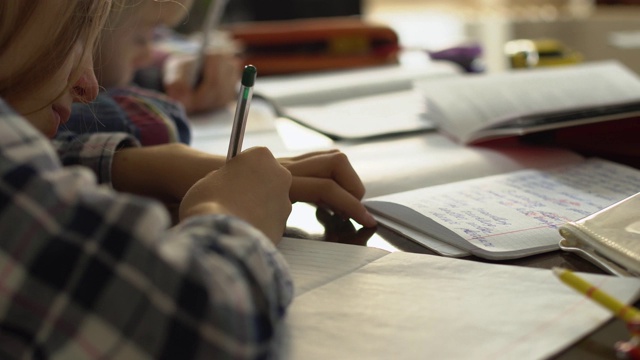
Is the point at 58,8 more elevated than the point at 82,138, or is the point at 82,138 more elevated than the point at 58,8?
the point at 58,8

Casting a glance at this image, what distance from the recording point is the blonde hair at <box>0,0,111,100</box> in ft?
1.64

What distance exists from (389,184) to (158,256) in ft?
1.25

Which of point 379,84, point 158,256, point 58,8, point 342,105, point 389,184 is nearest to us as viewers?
point 158,256

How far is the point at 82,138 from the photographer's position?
0.78 metres

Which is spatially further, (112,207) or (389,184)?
Answer: (389,184)

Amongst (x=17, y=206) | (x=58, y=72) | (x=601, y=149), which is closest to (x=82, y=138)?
(x=58, y=72)

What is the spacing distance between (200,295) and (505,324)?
176mm

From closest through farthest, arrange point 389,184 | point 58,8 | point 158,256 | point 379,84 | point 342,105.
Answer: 1. point 158,256
2. point 58,8
3. point 389,184
4. point 342,105
5. point 379,84

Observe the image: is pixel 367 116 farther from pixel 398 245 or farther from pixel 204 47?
pixel 398 245

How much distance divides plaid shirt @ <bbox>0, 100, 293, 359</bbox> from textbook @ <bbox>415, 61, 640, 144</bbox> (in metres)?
0.49

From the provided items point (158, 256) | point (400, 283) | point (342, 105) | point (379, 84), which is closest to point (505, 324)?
point (400, 283)

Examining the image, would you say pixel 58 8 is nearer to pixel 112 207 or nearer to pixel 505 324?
pixel 112 207

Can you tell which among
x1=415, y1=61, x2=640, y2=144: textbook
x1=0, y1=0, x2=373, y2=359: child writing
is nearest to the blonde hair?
x1=0, y1=0, x2=373, y2=359: child writing

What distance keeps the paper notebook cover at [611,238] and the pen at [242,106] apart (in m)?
0.24
